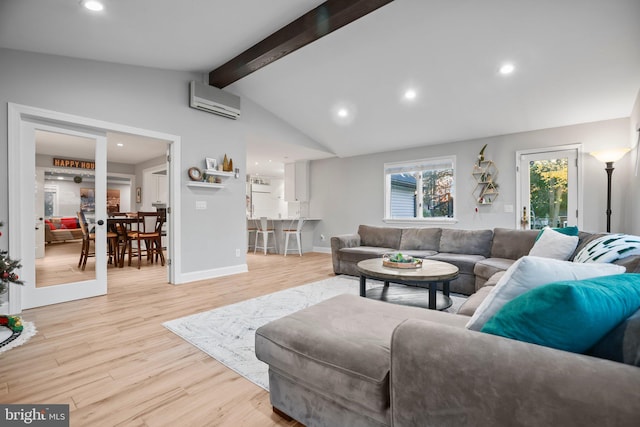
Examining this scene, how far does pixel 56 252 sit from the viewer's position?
318cm

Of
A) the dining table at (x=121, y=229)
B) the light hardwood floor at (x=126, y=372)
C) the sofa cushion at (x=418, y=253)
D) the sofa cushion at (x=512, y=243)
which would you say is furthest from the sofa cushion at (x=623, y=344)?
the dining table at (x=121, y=229)

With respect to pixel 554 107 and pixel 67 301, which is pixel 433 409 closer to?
pixel 67 301

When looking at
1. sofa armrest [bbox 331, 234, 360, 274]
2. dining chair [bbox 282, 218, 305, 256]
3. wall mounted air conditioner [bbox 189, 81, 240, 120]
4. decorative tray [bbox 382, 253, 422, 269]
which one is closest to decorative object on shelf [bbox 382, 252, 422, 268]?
decorative tray [bbox 382, 253, 422, 269]

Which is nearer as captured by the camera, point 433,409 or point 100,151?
point 433,409

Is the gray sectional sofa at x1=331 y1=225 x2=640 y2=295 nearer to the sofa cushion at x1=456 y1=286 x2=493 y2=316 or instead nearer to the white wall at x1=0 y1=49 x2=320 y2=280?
the sofa cushion at x1=456 y1=286 x2=493 y2=316

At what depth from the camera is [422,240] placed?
4.40 meters

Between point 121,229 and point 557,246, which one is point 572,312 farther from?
point 121,229

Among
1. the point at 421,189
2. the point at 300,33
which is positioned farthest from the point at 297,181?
the point at 300,33

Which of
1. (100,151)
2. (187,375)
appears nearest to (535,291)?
(187,375)

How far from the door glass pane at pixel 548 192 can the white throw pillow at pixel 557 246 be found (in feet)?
8.00

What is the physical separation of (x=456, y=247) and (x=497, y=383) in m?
3.57

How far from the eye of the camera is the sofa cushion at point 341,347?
109 cm

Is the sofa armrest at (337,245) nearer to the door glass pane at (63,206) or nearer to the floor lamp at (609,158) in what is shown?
the door glass pane at (63,206)

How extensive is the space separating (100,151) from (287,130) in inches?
124
